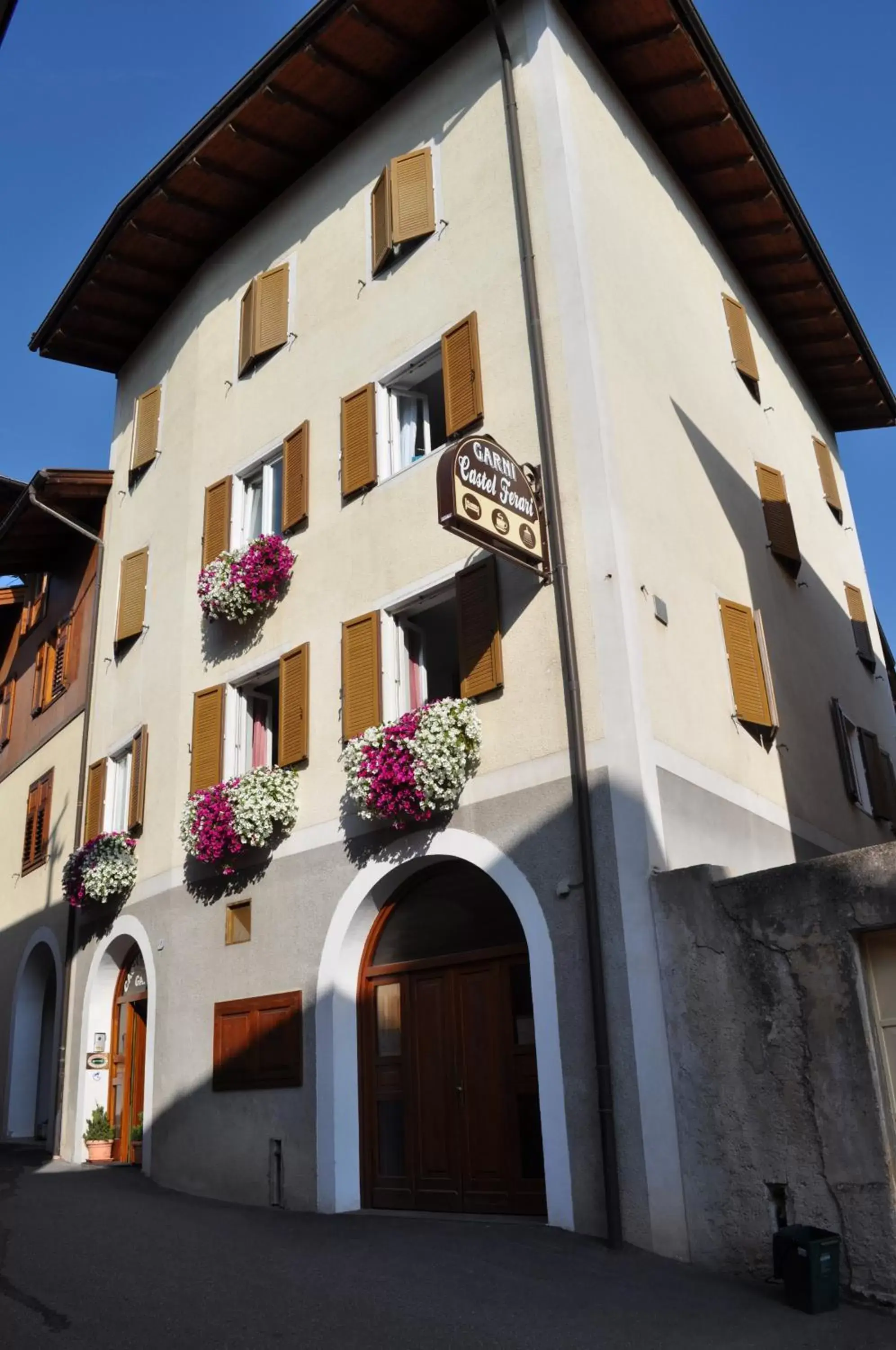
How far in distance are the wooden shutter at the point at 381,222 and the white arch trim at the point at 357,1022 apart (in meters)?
6.43

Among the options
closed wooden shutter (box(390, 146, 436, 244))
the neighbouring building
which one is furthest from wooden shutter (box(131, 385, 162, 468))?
closed wooden shutter (box(390, 146, 436, 244))

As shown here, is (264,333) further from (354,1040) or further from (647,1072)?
(647,1072)

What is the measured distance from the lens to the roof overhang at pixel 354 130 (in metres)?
12.5

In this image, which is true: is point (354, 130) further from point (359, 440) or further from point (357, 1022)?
point (357, 1022)

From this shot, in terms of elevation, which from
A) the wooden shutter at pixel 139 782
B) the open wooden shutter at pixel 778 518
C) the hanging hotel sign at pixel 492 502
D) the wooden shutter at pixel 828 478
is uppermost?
the wooden shutter at pixel 828 478

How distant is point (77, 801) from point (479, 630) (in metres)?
7.90

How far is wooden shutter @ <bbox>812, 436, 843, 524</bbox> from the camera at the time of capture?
16656 mm

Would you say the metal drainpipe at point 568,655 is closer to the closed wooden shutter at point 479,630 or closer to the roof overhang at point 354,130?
the closed wooden shutter at point 479,630

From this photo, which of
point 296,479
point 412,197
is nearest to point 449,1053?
point 296,479

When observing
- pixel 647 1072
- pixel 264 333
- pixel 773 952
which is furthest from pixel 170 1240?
pixel 264 333

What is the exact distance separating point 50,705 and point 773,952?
43.1 ft

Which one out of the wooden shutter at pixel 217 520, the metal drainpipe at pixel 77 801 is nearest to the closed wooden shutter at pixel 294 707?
the wooden shutter at pixel 217 520

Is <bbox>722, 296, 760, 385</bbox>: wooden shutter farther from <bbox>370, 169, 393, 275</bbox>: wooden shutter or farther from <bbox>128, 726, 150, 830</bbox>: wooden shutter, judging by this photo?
<bbox>128, 726, 150, 830</bbox>: wooden shutter

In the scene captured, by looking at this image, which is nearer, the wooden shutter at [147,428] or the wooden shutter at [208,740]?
the wooden shutter at [208,740]
